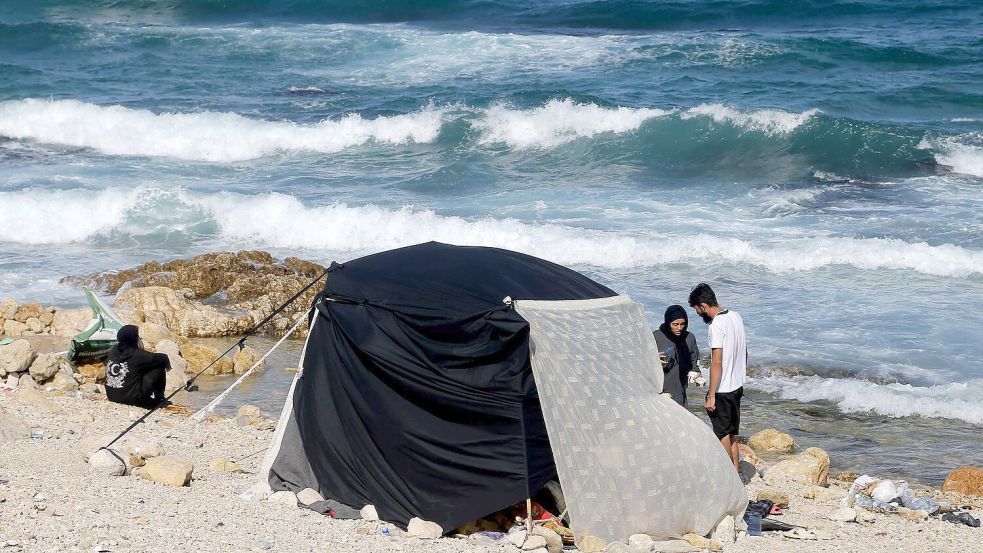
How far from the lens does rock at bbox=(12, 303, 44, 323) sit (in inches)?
483

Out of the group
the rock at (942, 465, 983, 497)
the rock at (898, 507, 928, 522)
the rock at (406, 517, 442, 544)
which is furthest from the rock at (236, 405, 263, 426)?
the rock at (942, 465, 983, 497)

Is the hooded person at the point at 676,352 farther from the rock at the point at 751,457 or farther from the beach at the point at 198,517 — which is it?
the rock at the point at 751,457

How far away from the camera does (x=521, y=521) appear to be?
678 centimetres

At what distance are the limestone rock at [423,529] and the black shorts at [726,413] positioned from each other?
237 centimetres

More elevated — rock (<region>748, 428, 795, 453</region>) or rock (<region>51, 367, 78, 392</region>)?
rock (<region>51, 367, 78, 392</region>)

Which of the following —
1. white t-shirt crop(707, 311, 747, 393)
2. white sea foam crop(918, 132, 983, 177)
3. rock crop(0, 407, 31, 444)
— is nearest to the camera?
white t-shirt crop(707, 311, 747, 393)

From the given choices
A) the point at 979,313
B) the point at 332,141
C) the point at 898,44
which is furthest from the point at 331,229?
the point at 898,44

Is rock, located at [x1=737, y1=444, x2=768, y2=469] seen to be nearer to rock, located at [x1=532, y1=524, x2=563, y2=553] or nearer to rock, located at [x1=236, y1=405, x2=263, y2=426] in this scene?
rock, located at [x1=532, y1=524, x2=563, y2=553]

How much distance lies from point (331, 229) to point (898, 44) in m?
18.1

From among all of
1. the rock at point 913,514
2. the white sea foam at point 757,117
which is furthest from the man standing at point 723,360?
the white sea foam at point 757,117

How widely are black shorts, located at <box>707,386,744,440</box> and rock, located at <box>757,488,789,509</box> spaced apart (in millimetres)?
526

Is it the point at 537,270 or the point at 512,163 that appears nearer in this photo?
the point at 537,270

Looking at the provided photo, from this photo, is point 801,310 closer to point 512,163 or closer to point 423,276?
point 423,276

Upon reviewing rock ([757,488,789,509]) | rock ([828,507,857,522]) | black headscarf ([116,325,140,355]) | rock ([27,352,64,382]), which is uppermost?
black headscarf ([116,325,140,355])
